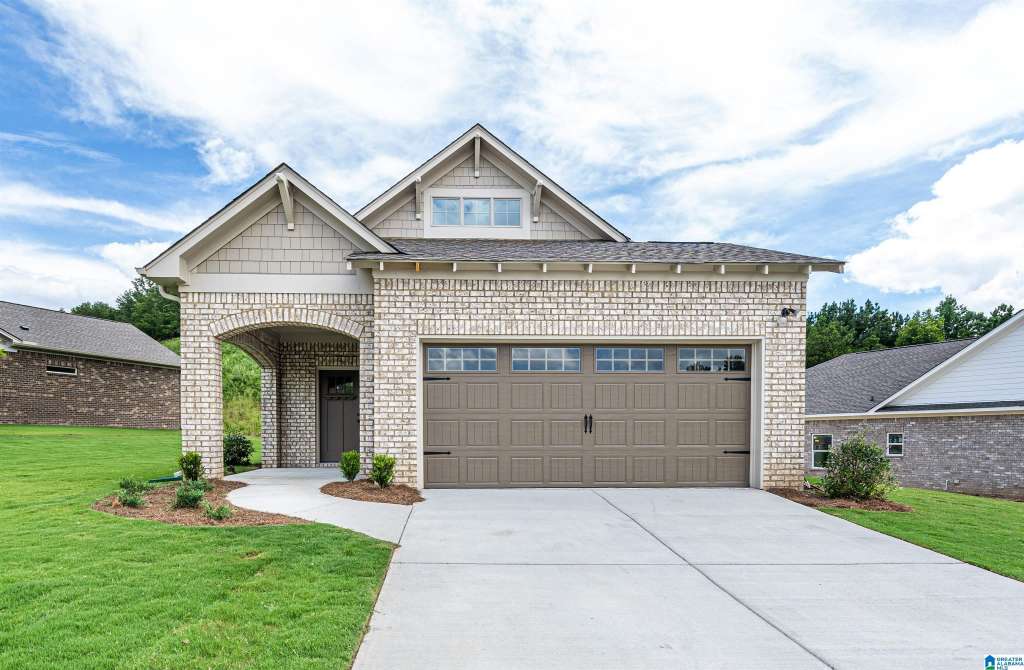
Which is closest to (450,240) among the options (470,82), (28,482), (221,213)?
(221,213)

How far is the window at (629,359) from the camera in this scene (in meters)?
9.94

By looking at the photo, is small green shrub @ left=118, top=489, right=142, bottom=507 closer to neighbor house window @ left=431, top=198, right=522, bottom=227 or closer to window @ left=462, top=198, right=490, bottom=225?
neighbor house window @ left=431, top=198, right=522, bottom=227

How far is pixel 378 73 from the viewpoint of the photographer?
1421 centimetres

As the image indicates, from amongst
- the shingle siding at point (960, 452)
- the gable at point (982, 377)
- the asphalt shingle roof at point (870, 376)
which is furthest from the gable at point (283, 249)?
→ the asphalt shingle roof at point (870, 376)

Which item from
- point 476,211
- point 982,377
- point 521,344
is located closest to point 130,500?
point 521,344

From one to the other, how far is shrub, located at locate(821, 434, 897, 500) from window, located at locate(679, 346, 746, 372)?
86.4 inches

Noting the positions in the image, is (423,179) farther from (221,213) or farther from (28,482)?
(28,482)

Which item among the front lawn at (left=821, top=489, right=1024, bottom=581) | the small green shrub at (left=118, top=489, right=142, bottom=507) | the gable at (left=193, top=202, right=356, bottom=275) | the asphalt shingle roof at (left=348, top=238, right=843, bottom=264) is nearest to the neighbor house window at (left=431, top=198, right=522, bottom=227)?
the asphalt shingle roof at (left=348, top=238, right=843, bottom=264)

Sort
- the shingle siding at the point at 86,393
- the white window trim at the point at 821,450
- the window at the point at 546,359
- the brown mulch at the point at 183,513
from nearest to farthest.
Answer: the brown mulch at the point at 183,513
the window at the point at 546,359
the white window trim at the point at 821,450
the shingle siding at the point at 86,393

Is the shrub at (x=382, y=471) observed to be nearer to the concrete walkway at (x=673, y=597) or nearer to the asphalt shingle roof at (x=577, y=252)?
the concrete walkway at (x=673, y=597)

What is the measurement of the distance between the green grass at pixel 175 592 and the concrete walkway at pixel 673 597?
425mm

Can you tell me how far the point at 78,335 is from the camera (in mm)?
24625

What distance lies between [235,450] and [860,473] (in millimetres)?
13285

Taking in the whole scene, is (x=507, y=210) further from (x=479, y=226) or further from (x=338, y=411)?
(x=338, y=411)
